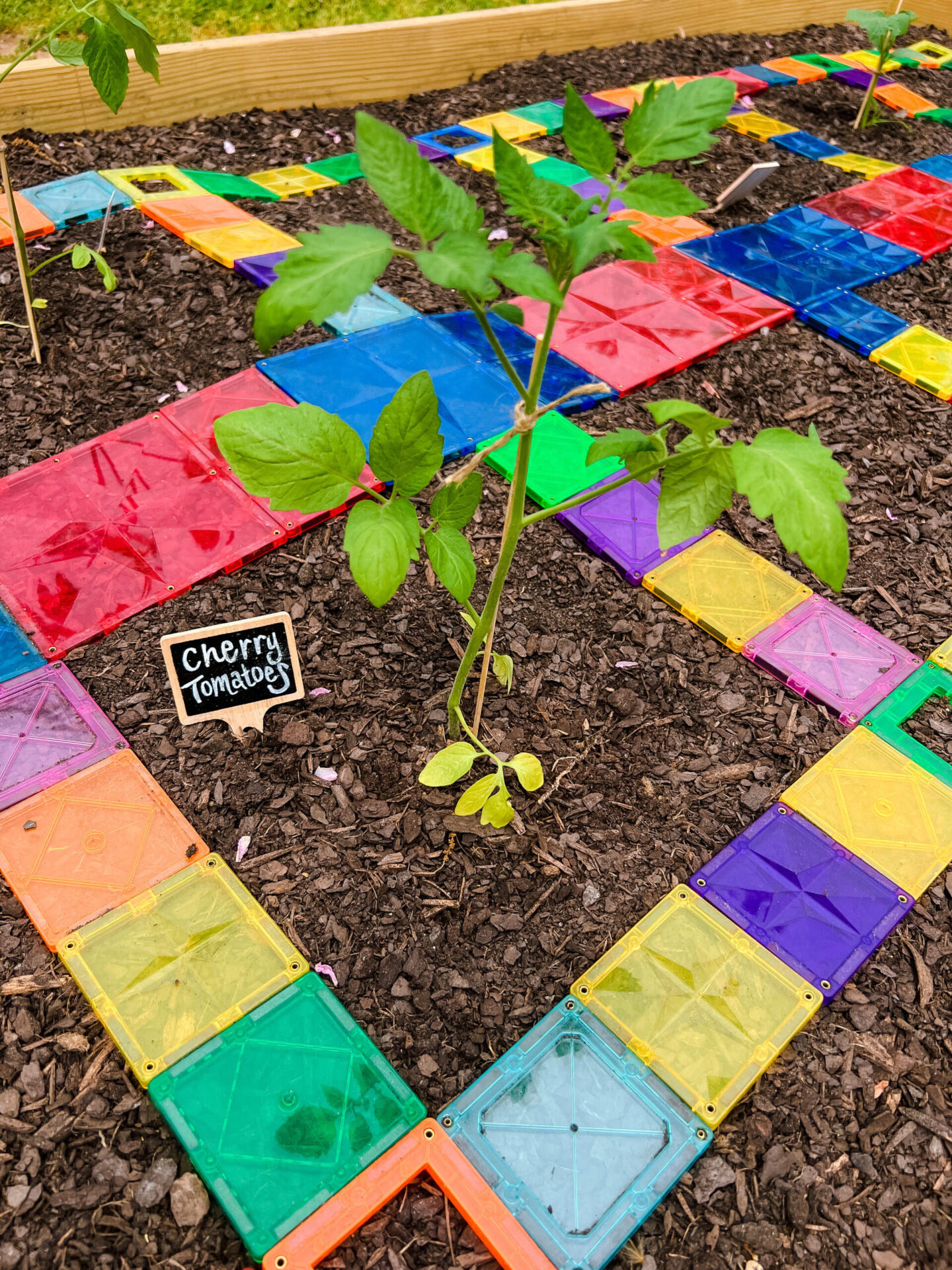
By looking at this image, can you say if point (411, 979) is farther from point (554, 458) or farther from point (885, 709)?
point (554, 458)

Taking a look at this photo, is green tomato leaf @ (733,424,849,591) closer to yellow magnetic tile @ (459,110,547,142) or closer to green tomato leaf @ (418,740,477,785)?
green tomato leaf @ (418,740,477,785)

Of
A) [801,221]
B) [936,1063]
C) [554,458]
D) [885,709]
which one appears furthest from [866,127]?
[936,1063]

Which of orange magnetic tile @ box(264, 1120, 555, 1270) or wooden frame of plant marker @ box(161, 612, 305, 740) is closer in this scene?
orange magnetic tile @ box(264, 1120, 555, 1270)

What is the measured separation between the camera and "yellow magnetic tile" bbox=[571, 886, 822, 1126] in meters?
1.40

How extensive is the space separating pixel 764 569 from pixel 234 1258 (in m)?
1.86

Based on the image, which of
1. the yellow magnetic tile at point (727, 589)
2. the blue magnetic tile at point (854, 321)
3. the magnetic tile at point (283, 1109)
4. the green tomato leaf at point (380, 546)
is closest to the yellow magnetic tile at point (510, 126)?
the blue magnetic tile at point (854, 321)

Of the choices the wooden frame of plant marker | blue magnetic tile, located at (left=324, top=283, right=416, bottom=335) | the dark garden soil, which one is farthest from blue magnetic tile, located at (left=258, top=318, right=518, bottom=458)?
the wooden frame of plant marker

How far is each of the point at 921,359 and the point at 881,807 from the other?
1.93 metres

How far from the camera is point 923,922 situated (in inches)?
64.0

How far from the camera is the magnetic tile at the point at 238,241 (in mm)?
2865

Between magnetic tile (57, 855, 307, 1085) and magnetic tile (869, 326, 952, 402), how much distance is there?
2.72 m

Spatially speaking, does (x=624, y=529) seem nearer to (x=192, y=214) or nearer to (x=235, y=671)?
(x=235, y=671)

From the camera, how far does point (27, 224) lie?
2854mm

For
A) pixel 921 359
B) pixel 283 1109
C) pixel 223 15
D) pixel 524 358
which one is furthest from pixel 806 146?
pixel 283 1109
